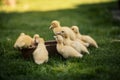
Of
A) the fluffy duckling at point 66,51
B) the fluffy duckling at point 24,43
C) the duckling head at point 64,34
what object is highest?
the duckling head at point 64,34

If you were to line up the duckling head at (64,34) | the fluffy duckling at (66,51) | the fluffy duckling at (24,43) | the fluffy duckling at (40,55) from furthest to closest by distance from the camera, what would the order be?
1. the duckling head at (64,34)
2. the fluffy duckling at (24,43)
3. the fluffy duckling at (66,51)
4. the fluffy duckling at (40,55)

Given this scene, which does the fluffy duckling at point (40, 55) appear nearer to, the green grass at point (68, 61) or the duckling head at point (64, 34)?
the green grass at point (68, 61)

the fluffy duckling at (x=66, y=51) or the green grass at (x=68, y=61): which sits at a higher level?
the fluffy duckling at (x=66, y=51)

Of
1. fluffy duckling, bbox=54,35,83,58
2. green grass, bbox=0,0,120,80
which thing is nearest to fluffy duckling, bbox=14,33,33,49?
green grass, bbox=0,0,120,80

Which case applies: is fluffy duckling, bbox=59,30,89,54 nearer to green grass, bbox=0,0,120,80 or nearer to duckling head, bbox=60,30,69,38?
duckling head, bbox=60,30,69,38

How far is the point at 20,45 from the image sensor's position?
8898mm

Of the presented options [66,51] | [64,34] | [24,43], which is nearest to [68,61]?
[66,51]

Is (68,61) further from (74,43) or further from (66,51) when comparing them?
(74,43)

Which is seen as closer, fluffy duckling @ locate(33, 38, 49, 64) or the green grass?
the green grass

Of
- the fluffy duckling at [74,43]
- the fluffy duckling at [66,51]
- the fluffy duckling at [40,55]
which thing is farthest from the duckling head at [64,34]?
the fluffy duckling at [40,55]

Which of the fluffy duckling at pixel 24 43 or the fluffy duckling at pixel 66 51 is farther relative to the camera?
the fluffy duckling at pixel 24 43

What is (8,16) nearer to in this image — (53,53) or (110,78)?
(53,53)

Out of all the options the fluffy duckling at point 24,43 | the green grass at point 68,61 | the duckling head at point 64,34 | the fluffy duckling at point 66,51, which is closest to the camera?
the green grass at point 68,61

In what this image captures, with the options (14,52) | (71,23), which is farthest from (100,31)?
(14,52)
